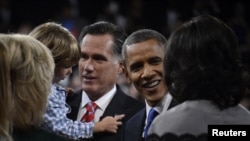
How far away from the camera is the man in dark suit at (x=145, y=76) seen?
2891 mm

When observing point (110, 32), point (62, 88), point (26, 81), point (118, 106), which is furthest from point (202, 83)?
point (110, 32)

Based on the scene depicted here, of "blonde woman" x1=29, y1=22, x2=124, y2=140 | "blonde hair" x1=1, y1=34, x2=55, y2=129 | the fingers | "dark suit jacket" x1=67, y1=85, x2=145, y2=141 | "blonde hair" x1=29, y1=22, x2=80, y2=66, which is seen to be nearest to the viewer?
"blonde hair" x1=1, y1=34, x2=55, y2=129

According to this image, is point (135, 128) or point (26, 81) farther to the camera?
point (135, 128)

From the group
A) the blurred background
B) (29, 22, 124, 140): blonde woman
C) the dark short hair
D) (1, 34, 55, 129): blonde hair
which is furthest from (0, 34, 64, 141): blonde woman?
the blurred background

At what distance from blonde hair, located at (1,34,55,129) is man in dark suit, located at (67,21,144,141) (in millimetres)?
→ 957

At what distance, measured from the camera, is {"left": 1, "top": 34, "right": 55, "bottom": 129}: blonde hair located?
2176 millimetres

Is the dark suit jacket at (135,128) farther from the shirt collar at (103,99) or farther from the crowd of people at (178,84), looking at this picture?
the crowd of people at (178,84)

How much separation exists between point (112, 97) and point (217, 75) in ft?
4.06

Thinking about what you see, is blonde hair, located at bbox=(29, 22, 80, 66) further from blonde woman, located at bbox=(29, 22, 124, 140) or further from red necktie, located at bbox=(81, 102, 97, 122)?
red necktie, located at bbox=(81, 102, 97, 122)

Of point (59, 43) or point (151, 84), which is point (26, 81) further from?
point (151, 84)

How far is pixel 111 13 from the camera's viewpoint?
8.54 metres

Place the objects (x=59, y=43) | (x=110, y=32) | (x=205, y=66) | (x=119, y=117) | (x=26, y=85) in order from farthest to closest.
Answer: (x=110, y=32) → (x=119, y=117) → (x=59, y=43) → (x=26, y=85) → (x=205, y=66)

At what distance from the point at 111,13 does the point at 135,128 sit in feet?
18.8

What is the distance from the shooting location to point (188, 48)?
2096mm
